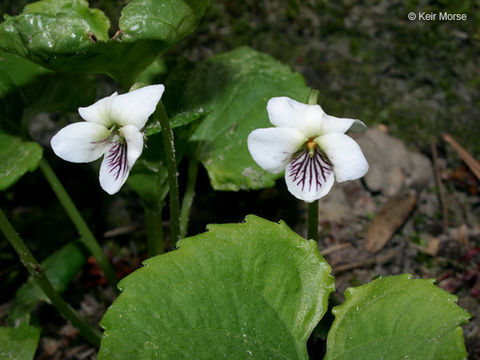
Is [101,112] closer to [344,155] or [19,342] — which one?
[344,155]

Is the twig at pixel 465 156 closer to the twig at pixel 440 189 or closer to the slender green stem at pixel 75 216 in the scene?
the twig at pixel 440 189

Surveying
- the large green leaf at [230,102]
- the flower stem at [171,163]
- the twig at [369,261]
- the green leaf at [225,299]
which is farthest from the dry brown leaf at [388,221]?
the green leaf at [225,299]

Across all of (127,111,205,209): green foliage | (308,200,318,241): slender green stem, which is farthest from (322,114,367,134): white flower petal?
(127,111,205,209): green foliage

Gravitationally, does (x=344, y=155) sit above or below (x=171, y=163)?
above

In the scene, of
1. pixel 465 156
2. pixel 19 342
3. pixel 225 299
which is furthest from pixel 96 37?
pixel 465 156

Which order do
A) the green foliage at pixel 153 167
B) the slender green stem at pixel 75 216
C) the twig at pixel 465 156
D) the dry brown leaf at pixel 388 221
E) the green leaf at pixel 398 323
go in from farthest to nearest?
1. the twig at pixel 465 156
2. the dry brown leaf at pixel 388 221
3. the slender green stem at pixel 75 216
4. the green foliage at pixel 153 167
5. the green leaf at pixel 398 323

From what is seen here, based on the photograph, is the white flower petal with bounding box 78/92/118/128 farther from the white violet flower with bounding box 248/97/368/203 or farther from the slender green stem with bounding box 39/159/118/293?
the slender green stem with bounding box 39/159/118/293
